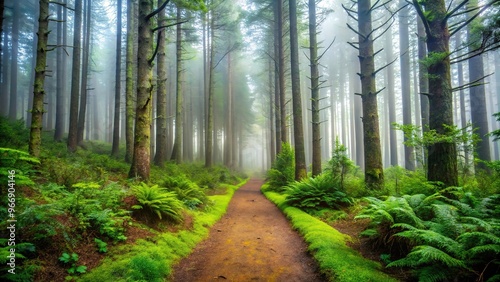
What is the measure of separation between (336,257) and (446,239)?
1671 millimetres

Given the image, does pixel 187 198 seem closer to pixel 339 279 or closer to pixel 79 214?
pixel 79 214

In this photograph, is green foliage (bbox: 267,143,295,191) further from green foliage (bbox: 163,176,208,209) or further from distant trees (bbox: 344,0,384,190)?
green foliage (bbox: 163,176,208,209)

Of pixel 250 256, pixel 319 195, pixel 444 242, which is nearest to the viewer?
pixel 444 242

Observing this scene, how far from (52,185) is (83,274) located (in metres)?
3.23

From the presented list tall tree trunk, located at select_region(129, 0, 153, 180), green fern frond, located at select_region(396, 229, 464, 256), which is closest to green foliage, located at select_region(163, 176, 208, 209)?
tall tree trunk, located at select_region(129, 0, 153, 180)

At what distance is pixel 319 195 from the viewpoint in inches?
317

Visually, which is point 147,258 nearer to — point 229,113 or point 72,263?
point 72,263

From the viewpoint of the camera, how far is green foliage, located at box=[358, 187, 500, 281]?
2756 millimetres

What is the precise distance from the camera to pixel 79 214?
4.19 metres

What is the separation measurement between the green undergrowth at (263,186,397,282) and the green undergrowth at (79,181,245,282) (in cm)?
275

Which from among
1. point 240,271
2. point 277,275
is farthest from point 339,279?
point 240,271

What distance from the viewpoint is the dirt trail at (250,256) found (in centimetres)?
390

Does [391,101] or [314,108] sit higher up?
[391,101]

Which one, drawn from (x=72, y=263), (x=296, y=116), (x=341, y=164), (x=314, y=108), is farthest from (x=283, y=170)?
(x=72, y=263)
